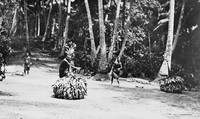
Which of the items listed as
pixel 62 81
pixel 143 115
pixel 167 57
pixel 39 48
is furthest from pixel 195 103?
pixel 39 48

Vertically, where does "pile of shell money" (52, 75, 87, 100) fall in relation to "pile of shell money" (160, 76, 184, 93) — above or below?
above

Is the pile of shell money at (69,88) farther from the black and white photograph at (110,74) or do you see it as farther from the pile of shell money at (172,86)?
the pile of shell money at (172,86)

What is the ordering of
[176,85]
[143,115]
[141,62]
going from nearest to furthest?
[143,115] → [176,85] → [141,62]

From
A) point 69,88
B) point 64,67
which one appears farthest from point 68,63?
point 69,88

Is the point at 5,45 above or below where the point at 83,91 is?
above

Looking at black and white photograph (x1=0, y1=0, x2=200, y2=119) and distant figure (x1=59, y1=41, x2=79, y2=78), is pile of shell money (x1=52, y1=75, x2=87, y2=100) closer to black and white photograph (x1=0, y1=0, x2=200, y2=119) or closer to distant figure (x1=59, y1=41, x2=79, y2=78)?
black and white photograph (x1=0, y1=0, x2=200, y2=119)

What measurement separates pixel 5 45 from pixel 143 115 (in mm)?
6458

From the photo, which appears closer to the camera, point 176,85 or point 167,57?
point 176,85

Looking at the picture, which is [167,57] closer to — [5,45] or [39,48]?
[5,45]

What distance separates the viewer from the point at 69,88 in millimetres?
12273

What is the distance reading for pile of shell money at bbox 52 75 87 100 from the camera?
40.3 ft

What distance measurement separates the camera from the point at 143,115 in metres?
10.5

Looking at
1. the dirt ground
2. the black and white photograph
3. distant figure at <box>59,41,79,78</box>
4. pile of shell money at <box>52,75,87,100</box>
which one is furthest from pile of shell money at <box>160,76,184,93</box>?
pile of shell money at <box>52,75,87,100</box>

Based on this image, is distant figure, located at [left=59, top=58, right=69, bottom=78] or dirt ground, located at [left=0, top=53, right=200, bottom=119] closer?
dirt ground, located at [left=0, top=53, right=200, bottom=119]
